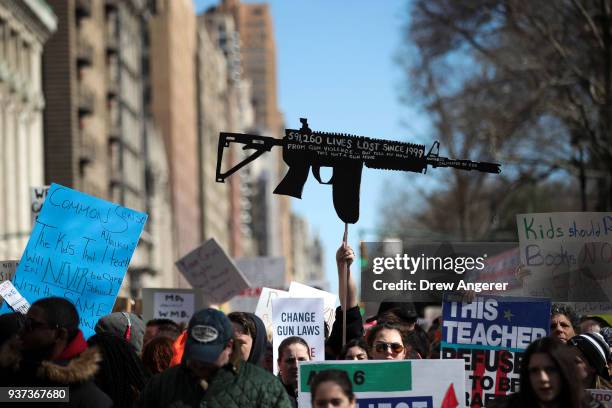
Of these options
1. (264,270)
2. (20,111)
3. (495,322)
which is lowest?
(495,322)

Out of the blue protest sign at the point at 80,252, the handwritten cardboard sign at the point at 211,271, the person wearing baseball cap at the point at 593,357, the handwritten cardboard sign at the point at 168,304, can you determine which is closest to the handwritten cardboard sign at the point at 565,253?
the person wearing baseball cap at the point at 593,357

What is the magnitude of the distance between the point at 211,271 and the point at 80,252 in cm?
672

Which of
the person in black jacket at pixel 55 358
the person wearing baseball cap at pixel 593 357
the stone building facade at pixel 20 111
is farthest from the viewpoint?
the stone building facade at pixel 20 111

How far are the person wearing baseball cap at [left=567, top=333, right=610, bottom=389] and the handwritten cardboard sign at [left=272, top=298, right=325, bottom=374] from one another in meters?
2.09

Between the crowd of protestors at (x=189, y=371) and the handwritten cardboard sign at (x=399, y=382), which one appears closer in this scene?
the crowd of protestors at (x=189, y=371)

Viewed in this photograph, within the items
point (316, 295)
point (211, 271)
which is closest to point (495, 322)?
point (316, 295)

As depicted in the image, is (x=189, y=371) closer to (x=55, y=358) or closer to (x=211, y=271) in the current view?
(x=55, y=358)

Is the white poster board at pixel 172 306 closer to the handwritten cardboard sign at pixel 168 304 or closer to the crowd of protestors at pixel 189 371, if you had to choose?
the handwritten cardboard sign at pixel 168 304

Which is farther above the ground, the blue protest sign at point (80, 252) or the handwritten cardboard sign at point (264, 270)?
the handwritten cardboard sign at point (264, 270)

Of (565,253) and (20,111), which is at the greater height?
(20,111)

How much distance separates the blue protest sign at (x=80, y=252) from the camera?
9.56 m

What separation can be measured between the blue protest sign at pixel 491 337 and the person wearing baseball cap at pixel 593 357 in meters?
0.22

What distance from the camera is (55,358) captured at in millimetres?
7137

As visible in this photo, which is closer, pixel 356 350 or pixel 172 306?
pixel 356 350
